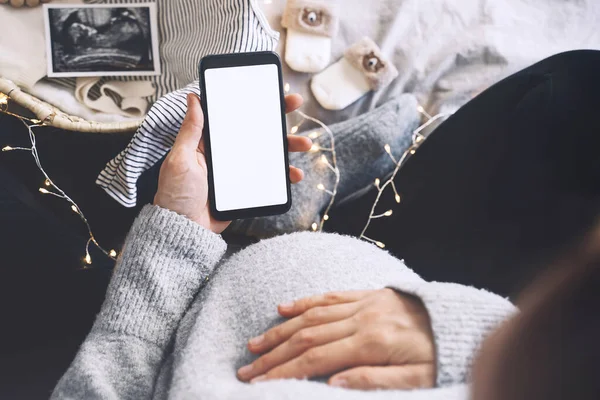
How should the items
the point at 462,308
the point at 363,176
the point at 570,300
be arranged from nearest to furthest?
1. the point at 570,300
2. the point at 462,308
3. the point at 363,176

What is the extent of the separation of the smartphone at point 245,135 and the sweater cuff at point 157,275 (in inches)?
4.2

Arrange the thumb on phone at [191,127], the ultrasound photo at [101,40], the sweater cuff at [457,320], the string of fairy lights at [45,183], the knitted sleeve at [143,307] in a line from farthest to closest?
the ultrasound photo at [101,40] < the string of fairy lights at [45,183] < the thumb on phone at [191,127] < the knitted sleeve at [143,307] < the sweater cuff at [457,320]

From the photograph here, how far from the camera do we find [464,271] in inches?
28.8

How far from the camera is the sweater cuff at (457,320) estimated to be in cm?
43

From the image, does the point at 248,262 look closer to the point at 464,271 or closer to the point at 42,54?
the point at 464,271

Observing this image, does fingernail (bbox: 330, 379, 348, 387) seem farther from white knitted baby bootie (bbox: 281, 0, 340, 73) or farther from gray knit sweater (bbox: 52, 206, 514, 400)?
white knitted baby bootie (bbox: 281, 0, 340, 73)

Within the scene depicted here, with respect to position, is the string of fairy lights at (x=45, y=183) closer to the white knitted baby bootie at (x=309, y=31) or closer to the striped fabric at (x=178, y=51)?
the striped fabric at (x=178, y=51)

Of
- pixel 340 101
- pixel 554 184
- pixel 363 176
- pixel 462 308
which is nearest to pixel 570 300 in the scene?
pixel 462 308

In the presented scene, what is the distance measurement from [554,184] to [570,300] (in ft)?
1.41

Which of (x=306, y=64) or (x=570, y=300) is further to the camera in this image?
(x=306, y=64)

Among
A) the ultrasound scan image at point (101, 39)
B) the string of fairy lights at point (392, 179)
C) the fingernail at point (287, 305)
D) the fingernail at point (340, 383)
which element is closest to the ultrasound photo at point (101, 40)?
the ultrasound scan image at point (101, 39)

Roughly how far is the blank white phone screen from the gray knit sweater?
109 mm

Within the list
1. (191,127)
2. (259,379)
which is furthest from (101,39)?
→ (259,379)

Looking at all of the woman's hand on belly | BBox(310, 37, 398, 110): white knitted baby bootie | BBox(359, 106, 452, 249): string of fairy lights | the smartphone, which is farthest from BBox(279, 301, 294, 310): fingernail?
BBox(310, 37, 398, 110): white knitted baby bootie
